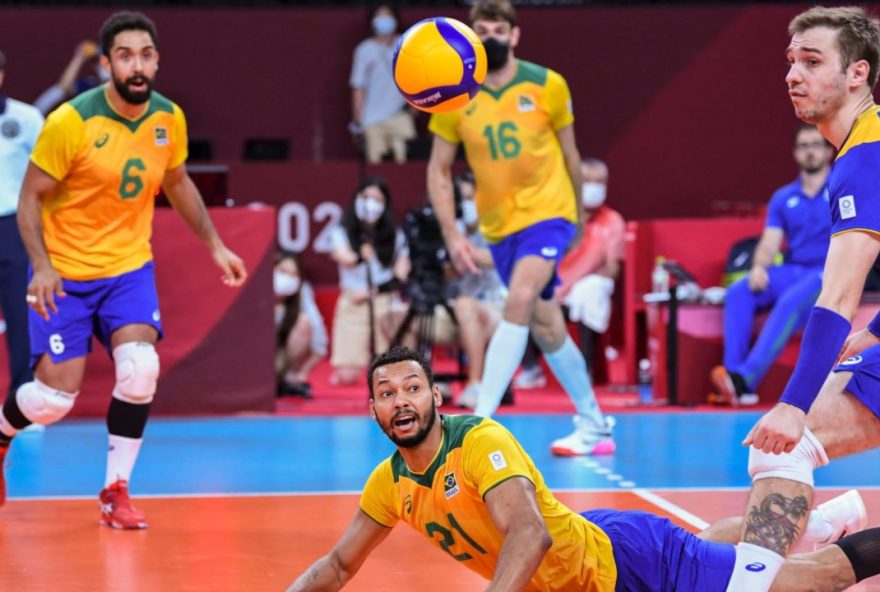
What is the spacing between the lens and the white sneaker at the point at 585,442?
838cm

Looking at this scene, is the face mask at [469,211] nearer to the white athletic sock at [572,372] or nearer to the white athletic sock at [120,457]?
the white athletic sock at [572,372]

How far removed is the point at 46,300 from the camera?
6.34 meters

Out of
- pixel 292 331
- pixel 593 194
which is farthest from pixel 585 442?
pixel 593 194

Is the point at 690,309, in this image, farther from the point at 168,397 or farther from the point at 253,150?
the point at 253,150

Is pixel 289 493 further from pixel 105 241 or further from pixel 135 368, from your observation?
pixel 105 241

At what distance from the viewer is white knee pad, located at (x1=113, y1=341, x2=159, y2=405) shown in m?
6.48

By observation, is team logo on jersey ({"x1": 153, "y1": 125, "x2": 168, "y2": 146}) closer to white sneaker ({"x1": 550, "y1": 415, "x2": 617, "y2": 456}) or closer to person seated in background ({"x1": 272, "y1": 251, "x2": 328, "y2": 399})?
white sneaker ({"x1": 550, "y1": 415, "x2": 617, "y2": 456})

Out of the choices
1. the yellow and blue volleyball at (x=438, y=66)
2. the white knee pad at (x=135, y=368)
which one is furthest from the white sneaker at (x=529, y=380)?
the white knee pad at (x=135, y=368)

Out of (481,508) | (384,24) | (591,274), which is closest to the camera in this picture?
(481,508)

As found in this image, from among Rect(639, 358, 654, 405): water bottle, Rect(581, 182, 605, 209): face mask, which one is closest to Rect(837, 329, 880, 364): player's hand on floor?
Rect(639, 358, 654, 405): water bottle

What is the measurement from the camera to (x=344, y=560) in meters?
4.41

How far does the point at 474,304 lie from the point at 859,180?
7.38m

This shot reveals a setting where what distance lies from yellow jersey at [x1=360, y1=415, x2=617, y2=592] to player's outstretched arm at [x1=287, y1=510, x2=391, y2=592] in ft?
0.24

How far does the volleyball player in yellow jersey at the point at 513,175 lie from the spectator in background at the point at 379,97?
6818mm
